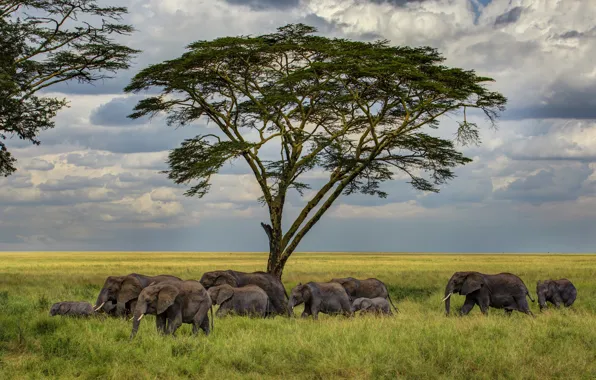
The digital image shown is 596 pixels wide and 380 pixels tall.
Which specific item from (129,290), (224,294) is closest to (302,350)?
(224,294)

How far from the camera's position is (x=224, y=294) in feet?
56.8

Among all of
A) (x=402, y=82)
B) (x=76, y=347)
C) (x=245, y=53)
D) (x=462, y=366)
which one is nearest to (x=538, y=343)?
(x=462, y=366)

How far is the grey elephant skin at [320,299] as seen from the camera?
18.0m

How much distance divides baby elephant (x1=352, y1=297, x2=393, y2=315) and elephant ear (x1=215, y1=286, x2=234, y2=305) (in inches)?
140

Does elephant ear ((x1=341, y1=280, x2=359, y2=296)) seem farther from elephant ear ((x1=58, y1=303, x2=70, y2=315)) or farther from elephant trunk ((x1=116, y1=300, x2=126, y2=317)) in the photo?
elephant ear ((x1=58, y1=303, x2=70, y2=315))

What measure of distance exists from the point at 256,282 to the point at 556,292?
9143 millimetres

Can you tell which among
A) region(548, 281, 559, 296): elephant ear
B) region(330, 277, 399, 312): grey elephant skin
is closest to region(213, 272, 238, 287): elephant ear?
region(330, 277, 399, 312): grey elephant skin

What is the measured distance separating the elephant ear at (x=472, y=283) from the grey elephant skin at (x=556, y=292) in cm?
293

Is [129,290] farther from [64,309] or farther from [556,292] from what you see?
[556,292]

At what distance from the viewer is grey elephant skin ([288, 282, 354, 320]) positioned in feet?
59.2

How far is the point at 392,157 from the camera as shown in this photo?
3144 cm

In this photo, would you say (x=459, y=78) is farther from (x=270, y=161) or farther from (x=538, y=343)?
(x=538, y=343)

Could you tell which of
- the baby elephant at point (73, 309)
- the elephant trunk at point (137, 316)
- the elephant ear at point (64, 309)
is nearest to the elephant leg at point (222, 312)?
the baby elephant at point (73, 309)

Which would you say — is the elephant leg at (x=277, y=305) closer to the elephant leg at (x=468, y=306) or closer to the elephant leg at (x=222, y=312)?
the elephant leg at (x=222, y=312)
